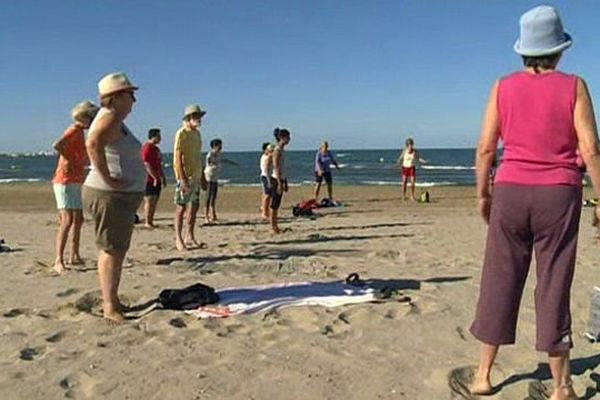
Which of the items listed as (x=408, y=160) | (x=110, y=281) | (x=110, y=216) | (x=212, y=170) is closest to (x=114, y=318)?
(x=110, y=281)

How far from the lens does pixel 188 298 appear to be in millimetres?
5543

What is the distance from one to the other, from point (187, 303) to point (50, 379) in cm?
166

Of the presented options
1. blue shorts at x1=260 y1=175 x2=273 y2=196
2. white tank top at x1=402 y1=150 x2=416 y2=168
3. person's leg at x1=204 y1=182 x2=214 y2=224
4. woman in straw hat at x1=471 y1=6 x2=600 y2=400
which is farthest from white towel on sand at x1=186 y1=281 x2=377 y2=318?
white tank top at x1=402 y1=150 x2=416 y2=168

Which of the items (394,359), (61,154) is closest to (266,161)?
(61,154)

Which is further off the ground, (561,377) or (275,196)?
(275,196)

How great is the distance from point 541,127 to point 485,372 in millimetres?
1341

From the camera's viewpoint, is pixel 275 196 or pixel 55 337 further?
pixel 275 196

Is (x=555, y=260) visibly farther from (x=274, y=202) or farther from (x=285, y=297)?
(x=274, y=202)

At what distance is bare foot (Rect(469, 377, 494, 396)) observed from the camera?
3762 mm

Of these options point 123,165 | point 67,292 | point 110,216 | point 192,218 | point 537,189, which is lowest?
point 67,292

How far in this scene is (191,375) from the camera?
4020 millimetres

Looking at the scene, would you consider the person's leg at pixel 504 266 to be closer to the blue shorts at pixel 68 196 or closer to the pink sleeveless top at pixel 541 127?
the pink sleeveless top at pixel 541 127

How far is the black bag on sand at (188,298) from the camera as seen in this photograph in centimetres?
548

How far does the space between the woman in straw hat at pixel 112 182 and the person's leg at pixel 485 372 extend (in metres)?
2.63
